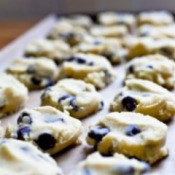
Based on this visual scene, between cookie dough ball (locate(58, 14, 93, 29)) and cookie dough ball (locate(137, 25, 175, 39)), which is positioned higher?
cookie dough ball (locate(137, 25, 175, 39))

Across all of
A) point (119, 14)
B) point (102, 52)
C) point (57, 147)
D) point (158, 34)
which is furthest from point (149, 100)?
point (119, 14)

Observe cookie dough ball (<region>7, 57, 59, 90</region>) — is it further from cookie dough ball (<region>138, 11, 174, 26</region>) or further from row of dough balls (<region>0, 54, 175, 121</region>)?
cookie dough ball (<region>138, 11, 174, 26</region>)

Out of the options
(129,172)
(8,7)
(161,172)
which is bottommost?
(8,7)

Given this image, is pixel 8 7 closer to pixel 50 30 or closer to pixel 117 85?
pixel 50 30

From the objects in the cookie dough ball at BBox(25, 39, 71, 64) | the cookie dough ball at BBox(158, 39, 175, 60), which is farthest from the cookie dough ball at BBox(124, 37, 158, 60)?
the cookie dough ball at BBox(25, 39, 71, 64)

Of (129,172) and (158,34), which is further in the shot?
(158,34)

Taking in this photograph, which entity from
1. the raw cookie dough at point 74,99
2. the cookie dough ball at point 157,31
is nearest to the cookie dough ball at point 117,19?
the cookie dough ball at point 157,31


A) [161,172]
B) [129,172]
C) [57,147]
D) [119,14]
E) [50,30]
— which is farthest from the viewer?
[119,14]
